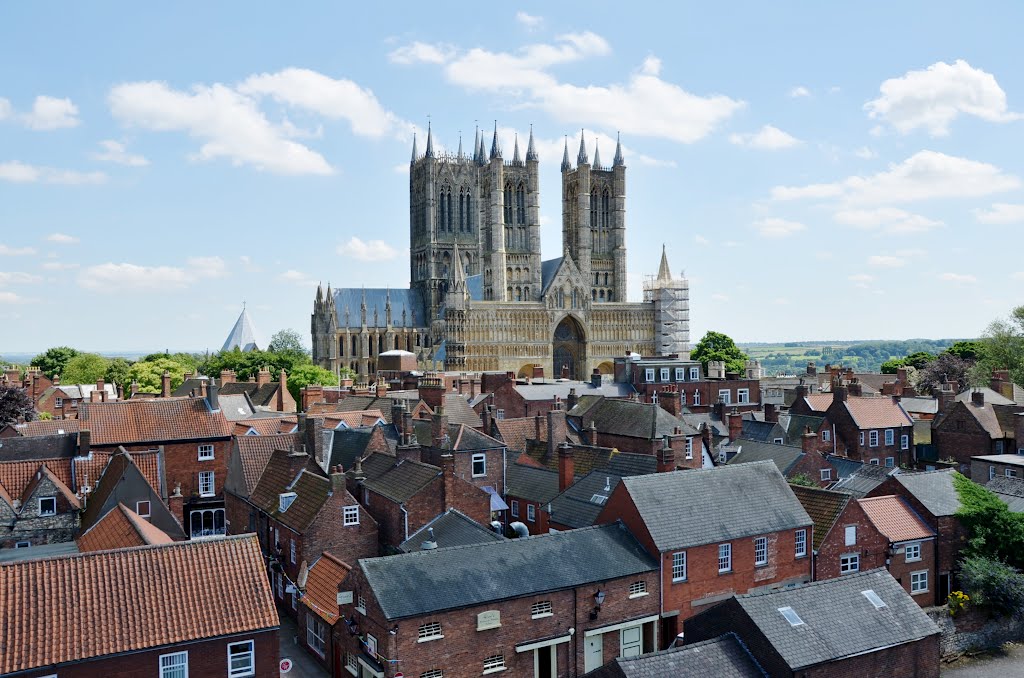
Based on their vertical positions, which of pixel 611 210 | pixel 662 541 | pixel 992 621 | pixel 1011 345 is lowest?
pixel 992 621

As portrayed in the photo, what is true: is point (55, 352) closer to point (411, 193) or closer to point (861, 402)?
point (411, 193)

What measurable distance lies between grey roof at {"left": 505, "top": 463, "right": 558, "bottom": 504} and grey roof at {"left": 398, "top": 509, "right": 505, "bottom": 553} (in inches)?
246

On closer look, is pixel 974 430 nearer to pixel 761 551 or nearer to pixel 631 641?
pixel 761 551

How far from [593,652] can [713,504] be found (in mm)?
7167

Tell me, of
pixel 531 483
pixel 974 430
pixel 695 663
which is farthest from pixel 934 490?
pixel 974 430

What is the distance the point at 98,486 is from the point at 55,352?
108 metres

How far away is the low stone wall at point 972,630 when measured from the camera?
107ft

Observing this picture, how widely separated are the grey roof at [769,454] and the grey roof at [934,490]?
7.34 meters

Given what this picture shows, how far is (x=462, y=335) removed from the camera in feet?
424

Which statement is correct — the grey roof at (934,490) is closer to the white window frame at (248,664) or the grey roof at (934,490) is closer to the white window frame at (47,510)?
the white window frame at (248,664)

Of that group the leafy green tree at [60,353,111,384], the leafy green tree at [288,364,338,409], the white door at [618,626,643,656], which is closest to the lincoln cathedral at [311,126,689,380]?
the leafy green tree at [288,364,338,409]

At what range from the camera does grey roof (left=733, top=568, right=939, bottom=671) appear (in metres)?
24.2

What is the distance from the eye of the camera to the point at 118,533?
96.8ft

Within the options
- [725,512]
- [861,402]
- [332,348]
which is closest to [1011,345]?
[861,402]
